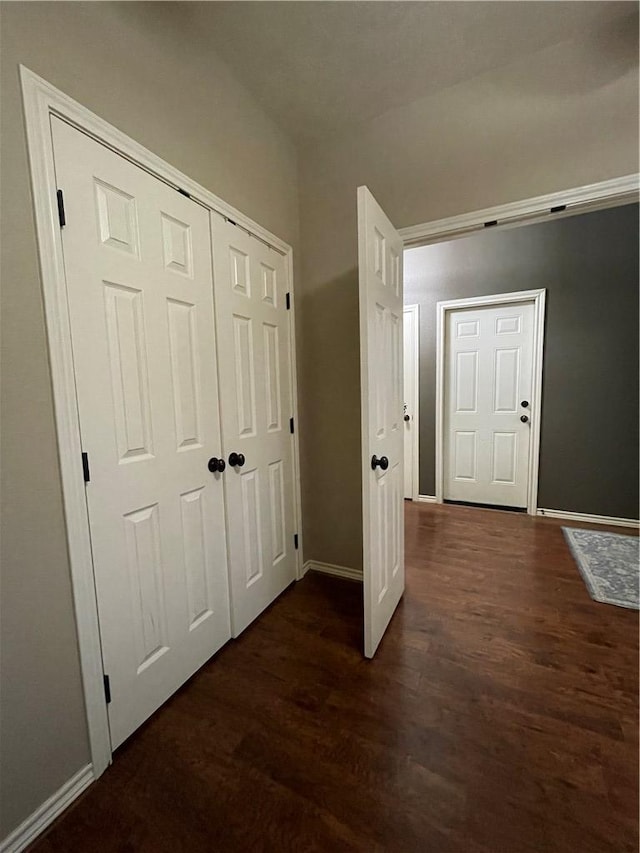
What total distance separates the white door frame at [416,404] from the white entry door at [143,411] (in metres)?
2.65

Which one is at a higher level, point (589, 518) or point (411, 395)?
point (411, 395)

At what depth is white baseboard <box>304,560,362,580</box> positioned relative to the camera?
7.66ft

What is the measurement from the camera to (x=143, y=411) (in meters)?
1.29

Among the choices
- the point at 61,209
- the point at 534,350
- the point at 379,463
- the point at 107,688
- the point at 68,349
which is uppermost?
the point at 61,209

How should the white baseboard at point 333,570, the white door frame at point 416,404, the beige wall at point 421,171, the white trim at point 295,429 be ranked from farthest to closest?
the white door frame at point 416,404
the white baseboard at point 333,570
the white trim at point 295,429
the beige wall at point 421,171

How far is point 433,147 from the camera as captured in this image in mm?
1854

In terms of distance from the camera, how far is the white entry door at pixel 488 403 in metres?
3.42

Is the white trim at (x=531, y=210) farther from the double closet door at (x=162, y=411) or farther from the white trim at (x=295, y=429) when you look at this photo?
the double closet door at (x=162, y=411)

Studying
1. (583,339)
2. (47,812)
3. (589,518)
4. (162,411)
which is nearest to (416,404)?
(583,339)

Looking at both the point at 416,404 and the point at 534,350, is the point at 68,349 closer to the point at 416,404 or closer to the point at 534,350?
the point at 416,404

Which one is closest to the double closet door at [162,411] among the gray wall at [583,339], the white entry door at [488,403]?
the white entry door at [488,403]

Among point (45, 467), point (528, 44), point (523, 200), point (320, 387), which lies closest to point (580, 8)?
point (528, 44)

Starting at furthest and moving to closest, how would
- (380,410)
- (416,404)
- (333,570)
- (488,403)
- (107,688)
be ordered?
(416,404) < (488,403) < (333,570) < (380,410) < (107,688)

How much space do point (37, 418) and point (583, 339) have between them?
3811 mm
